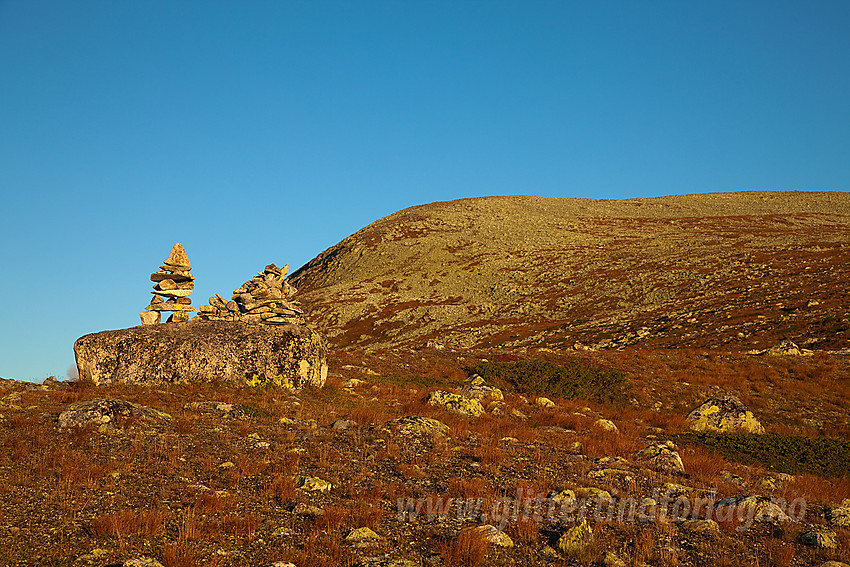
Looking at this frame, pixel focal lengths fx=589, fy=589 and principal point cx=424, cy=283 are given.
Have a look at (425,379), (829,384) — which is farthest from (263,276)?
(829,384)

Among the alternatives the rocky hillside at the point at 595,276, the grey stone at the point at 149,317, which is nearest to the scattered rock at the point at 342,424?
the grey stone at the point at 149,317

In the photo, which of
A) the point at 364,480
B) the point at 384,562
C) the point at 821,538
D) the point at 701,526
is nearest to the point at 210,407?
the point at 364,480

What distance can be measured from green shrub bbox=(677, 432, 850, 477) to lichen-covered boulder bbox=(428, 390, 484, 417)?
264 inches

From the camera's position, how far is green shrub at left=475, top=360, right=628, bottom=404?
26.9 metres

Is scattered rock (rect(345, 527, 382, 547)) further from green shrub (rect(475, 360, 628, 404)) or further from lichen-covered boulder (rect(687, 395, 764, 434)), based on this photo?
green shrub (rect(475, 360, 628, 404))

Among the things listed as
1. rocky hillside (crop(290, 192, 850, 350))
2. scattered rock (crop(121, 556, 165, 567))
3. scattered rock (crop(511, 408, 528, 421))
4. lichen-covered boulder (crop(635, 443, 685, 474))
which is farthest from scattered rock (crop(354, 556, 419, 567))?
rocky hillside (crop(290, 192, 850, 350))

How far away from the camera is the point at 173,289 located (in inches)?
964

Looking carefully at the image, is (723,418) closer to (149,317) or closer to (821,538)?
(821,538)

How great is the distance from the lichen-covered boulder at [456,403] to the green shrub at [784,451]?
671 centimetres

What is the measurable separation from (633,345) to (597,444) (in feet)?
135

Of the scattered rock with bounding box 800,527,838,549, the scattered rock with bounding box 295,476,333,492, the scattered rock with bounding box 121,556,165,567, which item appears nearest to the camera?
the scattered rock with bounding box 121,556,165,567

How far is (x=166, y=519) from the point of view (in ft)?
29.9

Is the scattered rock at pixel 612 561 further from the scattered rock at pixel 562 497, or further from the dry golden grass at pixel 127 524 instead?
the dry golden grass at pixel 127 524

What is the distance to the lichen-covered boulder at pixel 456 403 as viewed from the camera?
2006cm
